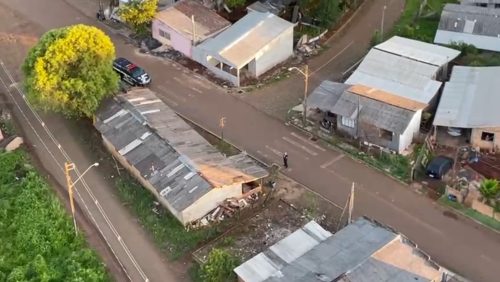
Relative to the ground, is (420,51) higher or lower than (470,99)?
higher

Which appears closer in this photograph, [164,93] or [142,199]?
[142,199]

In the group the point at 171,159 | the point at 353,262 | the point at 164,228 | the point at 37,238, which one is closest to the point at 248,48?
the point at 171,159

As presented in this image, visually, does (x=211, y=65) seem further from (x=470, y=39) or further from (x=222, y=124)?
(x=470, y=39)

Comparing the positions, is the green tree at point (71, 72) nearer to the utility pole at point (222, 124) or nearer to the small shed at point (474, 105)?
the utility pole at point (222, 124)

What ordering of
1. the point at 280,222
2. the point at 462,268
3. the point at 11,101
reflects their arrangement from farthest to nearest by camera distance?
1. the point at 11,101
2. the point at 280,222
3. the point at 462,268

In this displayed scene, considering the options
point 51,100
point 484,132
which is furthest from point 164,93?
point 484,132

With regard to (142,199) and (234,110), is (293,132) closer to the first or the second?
(234,110)

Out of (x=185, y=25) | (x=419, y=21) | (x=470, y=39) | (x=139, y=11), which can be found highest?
(x=139, y=11)
